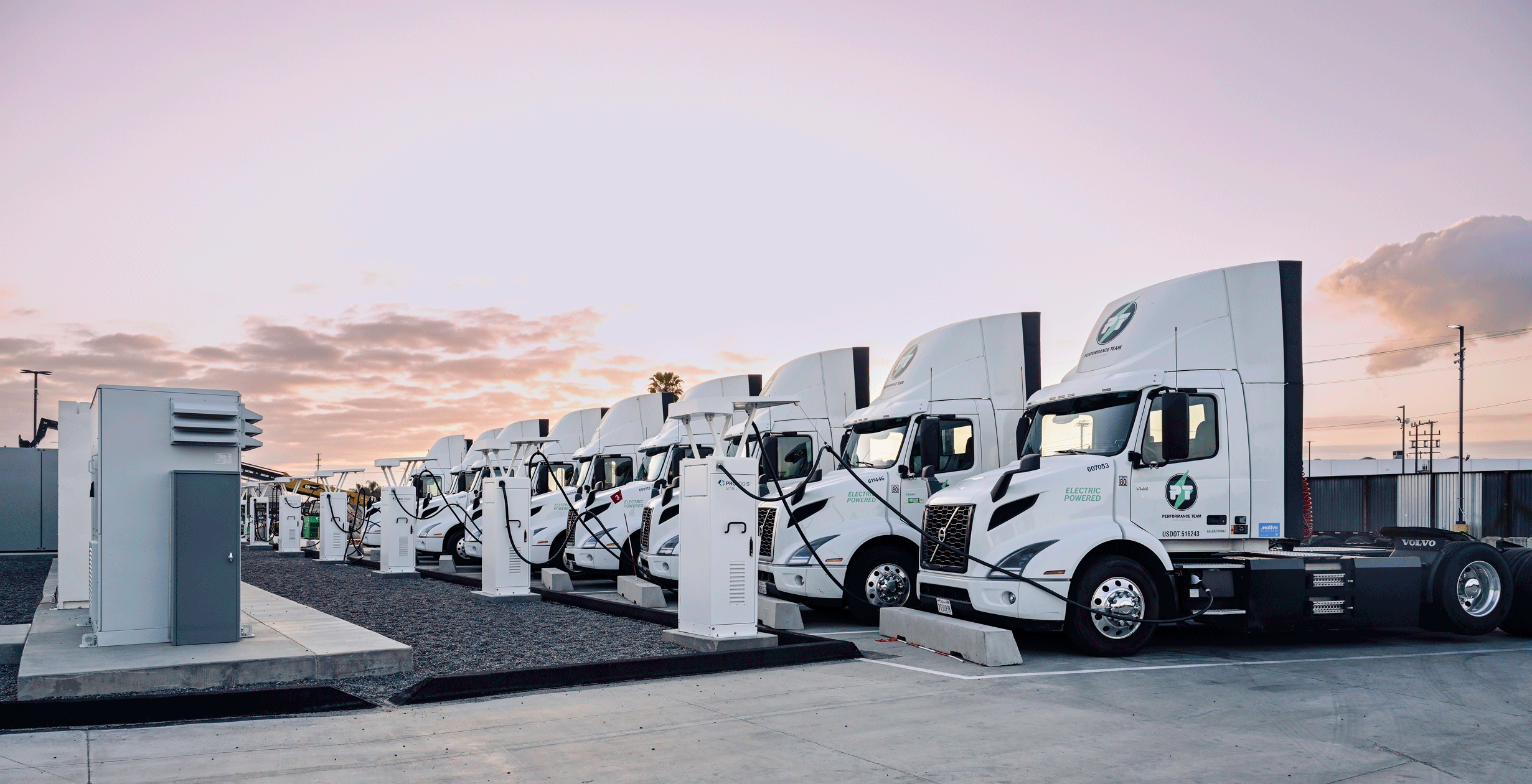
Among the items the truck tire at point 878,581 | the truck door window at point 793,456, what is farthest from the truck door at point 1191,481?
the truck door window at point 793,456

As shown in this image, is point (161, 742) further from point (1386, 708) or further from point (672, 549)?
point (672, 549)

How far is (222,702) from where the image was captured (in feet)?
25.5

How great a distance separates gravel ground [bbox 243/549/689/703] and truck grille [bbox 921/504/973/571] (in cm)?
294

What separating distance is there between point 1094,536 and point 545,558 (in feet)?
45.8

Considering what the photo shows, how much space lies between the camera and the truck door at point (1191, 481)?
1107cm

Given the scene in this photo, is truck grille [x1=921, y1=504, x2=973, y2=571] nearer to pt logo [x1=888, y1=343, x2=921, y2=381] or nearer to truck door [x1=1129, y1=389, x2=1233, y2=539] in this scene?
truck door [x1=1129, y1=389, x2=1233, y2=539]

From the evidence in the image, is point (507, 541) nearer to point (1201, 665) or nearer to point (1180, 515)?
point (1180, 515)

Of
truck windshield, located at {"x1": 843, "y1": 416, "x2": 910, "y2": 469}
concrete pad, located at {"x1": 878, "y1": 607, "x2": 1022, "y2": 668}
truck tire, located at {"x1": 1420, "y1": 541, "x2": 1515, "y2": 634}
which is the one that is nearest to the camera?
concrete pad, located at {"x1": 878, "y1": 607, "x2": 1022, "y2": 668}

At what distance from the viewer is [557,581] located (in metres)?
17.3

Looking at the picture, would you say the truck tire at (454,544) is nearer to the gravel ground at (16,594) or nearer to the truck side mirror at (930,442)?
the gravel ground at (16,594)

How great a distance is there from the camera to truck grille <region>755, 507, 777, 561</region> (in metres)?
14.1

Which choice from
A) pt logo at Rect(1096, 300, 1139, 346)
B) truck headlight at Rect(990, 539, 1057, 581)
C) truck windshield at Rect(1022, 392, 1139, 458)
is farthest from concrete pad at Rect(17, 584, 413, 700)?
pt logo at Rect(1096, 300, 1139, 346)

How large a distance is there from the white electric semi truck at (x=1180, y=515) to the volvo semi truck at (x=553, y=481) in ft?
26.9

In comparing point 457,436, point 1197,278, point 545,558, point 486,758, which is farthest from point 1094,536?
point 457,436
